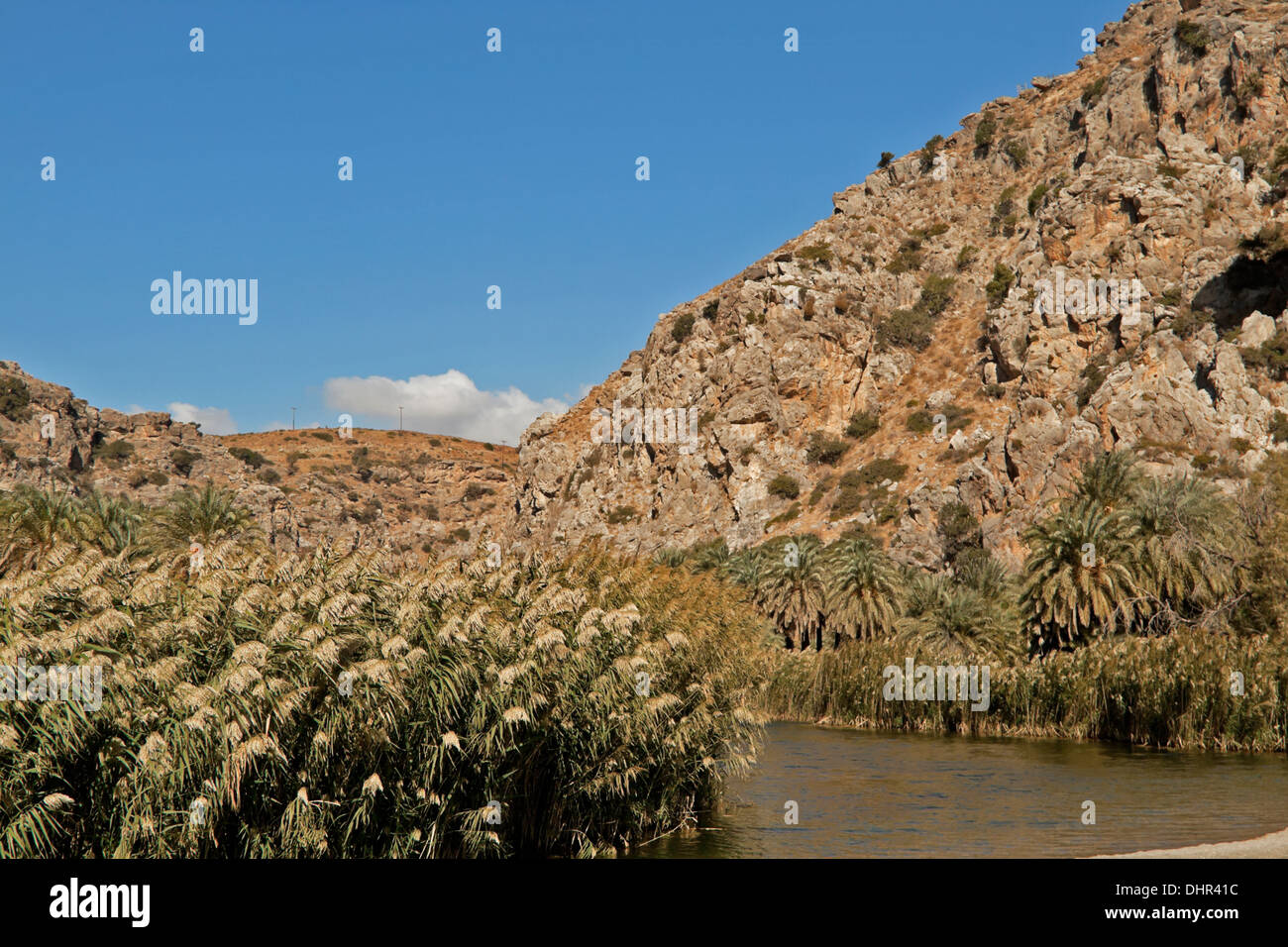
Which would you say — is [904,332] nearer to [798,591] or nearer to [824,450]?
[824,450]

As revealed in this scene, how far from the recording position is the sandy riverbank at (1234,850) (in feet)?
64.5

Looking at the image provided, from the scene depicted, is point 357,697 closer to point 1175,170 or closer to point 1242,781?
point 1242,781

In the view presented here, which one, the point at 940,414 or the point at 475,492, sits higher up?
the point at 475,492

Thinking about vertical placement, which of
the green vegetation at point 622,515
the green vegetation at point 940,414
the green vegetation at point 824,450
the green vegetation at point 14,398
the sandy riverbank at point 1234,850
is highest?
the green vegetation at point 14,398

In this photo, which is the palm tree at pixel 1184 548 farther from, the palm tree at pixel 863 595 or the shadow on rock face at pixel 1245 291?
the shadow on rock face at pixel 1245 291

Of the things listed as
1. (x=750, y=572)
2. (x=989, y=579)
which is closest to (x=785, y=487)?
(x=750, y=572)

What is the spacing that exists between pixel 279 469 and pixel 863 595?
116413mm

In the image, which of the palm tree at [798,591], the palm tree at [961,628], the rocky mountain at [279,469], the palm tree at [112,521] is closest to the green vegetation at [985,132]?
the rocky mountain at [279,469]

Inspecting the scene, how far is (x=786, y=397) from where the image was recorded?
369 feet

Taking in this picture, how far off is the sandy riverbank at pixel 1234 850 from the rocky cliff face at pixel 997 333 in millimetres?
54767

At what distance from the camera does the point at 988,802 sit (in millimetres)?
29297
